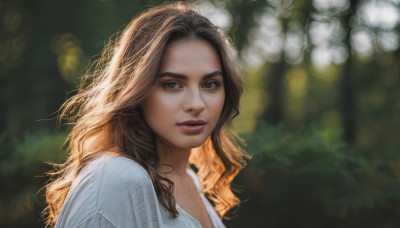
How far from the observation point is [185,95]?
2.19m

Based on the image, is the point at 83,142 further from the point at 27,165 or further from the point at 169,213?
the point at 27,165

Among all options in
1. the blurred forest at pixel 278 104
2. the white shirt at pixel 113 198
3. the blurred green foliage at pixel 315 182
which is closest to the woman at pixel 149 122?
the white shirt at pixel 113 198

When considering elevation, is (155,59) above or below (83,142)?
above

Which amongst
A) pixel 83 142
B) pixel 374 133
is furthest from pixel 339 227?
pixel 374 133

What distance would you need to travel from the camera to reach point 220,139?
111 inches

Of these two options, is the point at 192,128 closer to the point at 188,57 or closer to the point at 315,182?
the point at 188,57

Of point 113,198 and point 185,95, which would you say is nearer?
point 113,198

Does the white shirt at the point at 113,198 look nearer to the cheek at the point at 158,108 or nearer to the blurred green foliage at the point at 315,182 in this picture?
the cheek at the point at 158,108

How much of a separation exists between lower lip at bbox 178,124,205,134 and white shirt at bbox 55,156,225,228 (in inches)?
11.1

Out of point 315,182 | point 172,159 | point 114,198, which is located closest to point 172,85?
point 172,159

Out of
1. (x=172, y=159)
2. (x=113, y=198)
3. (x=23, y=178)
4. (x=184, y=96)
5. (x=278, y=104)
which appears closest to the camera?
(x=113, y=198)

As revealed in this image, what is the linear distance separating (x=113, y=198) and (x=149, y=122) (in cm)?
44

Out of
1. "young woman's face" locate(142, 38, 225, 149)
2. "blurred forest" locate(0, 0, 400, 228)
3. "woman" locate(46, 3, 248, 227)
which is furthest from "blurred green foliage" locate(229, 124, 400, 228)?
"young woman's face" locate(142, 38, 225, 149)

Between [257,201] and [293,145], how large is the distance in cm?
63
